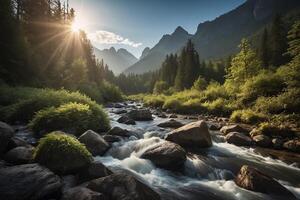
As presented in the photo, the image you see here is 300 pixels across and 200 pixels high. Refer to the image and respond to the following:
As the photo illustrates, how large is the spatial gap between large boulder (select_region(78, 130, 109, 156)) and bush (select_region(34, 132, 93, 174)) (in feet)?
9.87

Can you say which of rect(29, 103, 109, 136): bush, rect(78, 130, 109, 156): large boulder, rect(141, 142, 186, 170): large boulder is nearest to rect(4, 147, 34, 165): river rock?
rect(78, 130, 109, 156): large boulder

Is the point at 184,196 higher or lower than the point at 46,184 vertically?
lower

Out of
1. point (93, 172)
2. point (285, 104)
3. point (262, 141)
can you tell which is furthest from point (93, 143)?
point (285, 104)

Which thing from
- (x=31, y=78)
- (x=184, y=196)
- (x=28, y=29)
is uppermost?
(x=28, y=29)

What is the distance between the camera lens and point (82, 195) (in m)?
6.27

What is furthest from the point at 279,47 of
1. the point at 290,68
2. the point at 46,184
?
the point at 46,184

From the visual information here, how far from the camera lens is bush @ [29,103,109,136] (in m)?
13.4

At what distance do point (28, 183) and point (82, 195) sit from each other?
144 cm

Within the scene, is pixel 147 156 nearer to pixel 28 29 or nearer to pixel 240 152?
pixel 240 152

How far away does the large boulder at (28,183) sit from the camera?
5998 mm

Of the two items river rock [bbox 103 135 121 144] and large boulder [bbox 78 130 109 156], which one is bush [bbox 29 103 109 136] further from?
large boulder [bbox 78 130 109 156]

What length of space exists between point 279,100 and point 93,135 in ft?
61.4

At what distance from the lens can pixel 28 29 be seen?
3978cm

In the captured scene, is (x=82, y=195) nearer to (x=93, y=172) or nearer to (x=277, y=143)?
(x=93, y=172)
